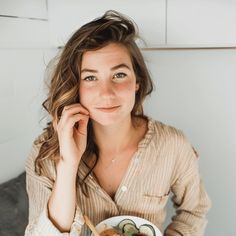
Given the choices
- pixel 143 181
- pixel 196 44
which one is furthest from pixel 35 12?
pixel 143 181

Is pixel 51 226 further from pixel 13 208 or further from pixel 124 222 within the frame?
pixel 13 208

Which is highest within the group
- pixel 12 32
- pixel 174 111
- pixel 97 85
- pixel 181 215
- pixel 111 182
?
pixel 12 32

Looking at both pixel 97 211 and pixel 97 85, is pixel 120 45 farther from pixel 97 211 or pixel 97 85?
pixel 97 211

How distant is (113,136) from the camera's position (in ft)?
3.56

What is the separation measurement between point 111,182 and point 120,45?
0.43 meters

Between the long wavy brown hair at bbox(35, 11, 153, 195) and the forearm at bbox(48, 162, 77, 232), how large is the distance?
8 centimetres

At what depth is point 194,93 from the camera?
1.30m

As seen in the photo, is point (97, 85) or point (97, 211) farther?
point (97, 211)

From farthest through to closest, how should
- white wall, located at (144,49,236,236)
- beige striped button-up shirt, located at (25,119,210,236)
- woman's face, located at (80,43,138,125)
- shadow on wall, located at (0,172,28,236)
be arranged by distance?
white wall, located at (144,49,236,236)
shadow on wall, located at (0,172,28,236)
beige striped button-up shirt, located at (25,119,210,236)
woman's face, located at (80,43,138,125)

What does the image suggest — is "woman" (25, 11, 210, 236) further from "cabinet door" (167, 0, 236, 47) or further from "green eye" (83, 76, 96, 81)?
"cabinet door" (167, 0, 236, 47)

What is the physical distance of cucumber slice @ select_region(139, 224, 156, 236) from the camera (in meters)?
0.95

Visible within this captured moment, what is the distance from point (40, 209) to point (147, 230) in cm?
32

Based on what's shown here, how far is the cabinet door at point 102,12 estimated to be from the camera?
1.19 meters

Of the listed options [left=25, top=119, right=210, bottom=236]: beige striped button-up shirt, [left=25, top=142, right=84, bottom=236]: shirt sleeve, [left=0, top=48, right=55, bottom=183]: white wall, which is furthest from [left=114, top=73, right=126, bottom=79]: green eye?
[left=0, top=48, right=55, bottom=183]: white wall
